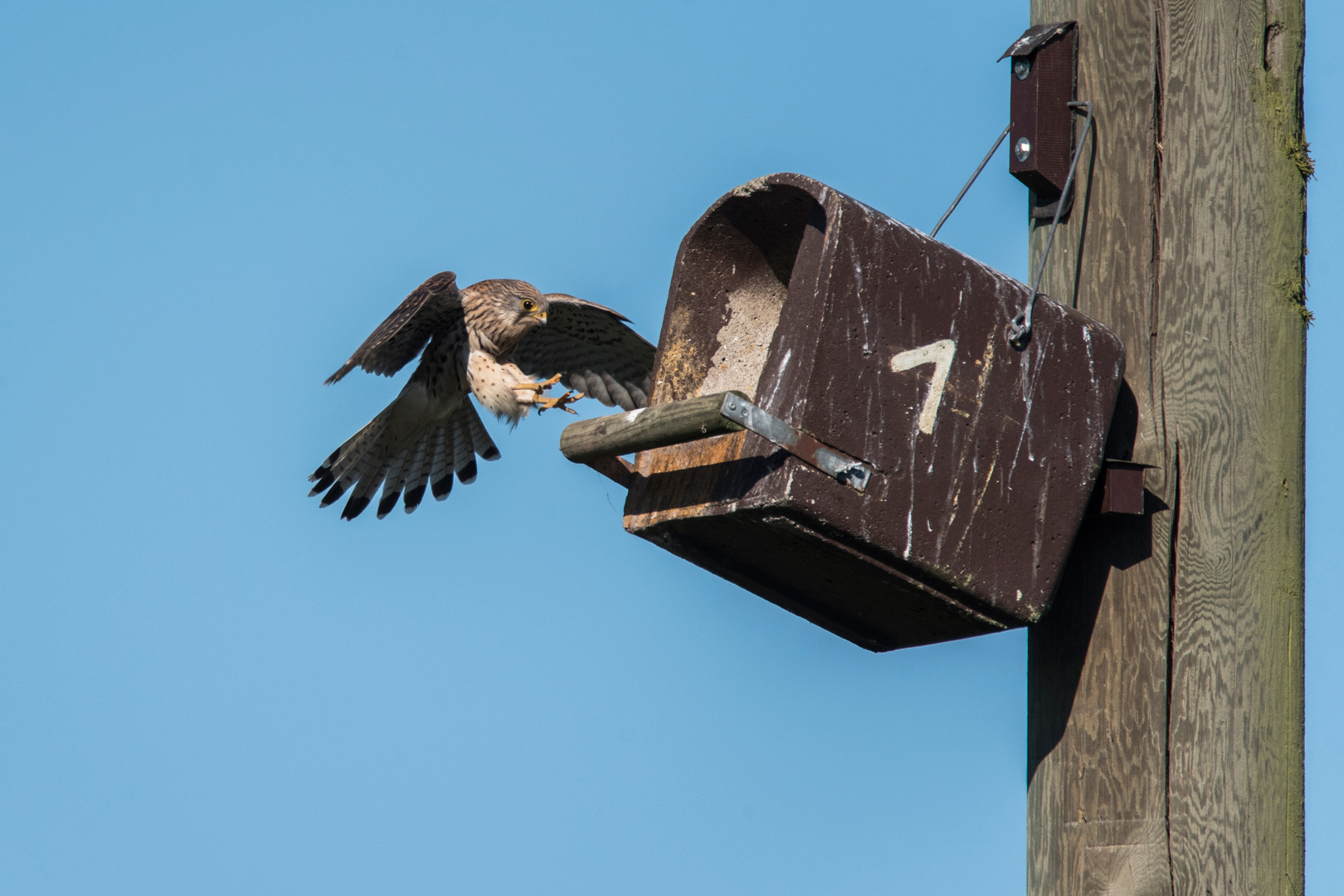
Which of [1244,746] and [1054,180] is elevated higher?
[1054,180]

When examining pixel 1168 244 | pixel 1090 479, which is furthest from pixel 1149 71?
pixel 1090 479

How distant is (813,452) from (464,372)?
348 cm

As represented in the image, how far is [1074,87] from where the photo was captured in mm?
2861

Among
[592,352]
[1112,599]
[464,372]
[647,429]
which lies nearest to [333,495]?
[464,372]

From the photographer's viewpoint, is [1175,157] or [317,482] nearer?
[1175,157]

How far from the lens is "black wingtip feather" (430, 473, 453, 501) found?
6379 mm

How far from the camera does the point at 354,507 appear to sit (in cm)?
646

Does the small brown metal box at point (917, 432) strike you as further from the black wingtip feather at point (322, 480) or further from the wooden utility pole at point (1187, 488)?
the black wingtip feather at point (322, 480)

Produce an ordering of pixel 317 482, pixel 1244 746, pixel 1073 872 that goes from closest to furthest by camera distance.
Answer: pixel 1244 746, pixel 1073 872, pixel 317 482

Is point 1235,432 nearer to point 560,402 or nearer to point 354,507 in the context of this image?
point 560,402

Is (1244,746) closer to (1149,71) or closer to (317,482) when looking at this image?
(1149,71)

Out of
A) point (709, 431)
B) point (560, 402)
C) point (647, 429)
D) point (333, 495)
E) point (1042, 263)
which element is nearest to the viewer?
point (709, 431)

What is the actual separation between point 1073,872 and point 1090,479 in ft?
2.30

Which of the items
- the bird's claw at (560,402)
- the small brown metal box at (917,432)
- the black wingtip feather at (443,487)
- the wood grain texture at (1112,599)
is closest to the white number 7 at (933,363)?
the small brown metal box at (917,432)
